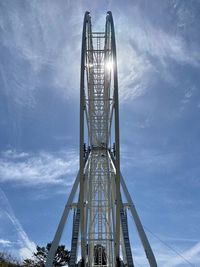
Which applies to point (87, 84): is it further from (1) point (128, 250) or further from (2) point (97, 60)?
(1) point (128, 250)

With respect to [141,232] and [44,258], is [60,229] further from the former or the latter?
[44,258]

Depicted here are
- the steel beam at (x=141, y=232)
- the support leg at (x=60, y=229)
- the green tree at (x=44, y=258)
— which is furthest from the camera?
the green tree at (x=44, y=258)

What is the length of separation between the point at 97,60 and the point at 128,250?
43.1 feet

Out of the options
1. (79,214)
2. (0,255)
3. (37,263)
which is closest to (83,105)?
(79,214)

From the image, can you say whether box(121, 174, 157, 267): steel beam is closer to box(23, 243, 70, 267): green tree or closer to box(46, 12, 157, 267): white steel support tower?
box(46, 12, 157, 267): white steel support tower

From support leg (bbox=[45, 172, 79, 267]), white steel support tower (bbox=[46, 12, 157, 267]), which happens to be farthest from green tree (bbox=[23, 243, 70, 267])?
support leg (bbox=[45, 172, 79, 267])

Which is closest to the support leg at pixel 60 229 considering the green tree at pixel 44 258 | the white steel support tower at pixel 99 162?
the white steel support tower at pixel 99 162

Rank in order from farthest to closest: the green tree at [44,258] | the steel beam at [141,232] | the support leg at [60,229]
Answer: the green tree at [44,258], the support leg at [60,229], the steel beam at [141,232]

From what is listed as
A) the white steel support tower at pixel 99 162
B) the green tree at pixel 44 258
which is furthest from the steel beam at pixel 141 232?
the green tree at pixel 44 258

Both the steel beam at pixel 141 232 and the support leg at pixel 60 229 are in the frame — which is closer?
the steel beam at pixel 141 232

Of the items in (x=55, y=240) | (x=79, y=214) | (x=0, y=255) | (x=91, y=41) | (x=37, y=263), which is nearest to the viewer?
(x=55, y=240)

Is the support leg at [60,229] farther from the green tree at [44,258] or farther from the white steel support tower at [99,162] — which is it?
the green tree at [44,258]

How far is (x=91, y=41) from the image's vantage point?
2595cm

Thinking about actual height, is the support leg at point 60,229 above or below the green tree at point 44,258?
below
